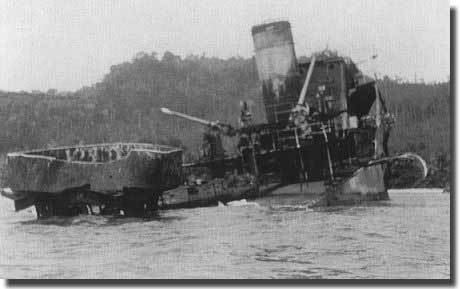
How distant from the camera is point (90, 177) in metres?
10.6

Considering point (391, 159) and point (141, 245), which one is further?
point (391, 159)

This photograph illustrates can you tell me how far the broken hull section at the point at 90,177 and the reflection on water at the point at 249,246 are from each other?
730 millimetres

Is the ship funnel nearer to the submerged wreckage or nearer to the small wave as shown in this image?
the submerged wreckage

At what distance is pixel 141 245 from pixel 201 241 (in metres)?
0.76

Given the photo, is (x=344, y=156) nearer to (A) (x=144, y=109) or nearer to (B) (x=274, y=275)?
(A) (x=144, y=109)

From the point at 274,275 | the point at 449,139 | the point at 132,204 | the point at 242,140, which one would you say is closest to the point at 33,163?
the point at 132,204

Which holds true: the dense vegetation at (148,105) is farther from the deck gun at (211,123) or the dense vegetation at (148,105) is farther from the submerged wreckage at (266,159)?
the submerged wreckage at (266,159)

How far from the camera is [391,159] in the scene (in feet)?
33.9

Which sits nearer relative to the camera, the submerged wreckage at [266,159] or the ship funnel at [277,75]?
the submerged wreckage at [266,159]

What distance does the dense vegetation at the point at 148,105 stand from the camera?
9.52 metres

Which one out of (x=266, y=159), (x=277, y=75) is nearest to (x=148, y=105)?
(x=277, y=75)

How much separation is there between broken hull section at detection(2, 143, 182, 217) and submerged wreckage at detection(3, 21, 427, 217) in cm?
2

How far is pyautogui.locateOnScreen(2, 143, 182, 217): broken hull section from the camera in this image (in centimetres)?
1051

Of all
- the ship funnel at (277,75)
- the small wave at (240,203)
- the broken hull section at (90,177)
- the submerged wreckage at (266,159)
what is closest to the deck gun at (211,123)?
the submerged wreckage at (266,159)
